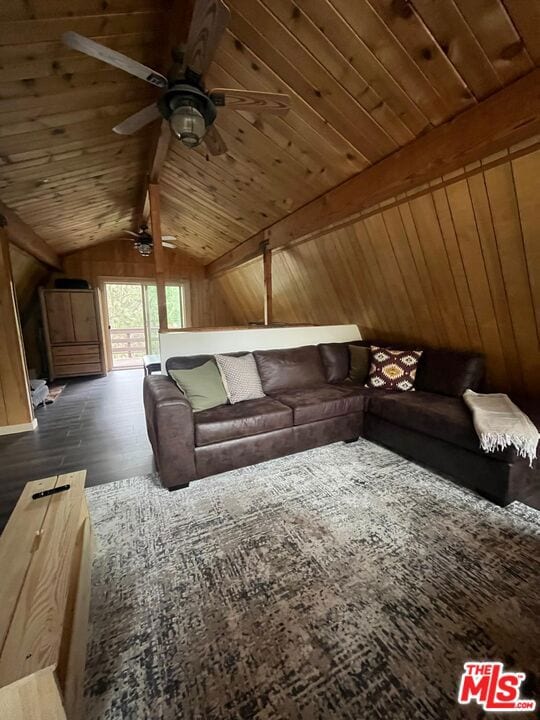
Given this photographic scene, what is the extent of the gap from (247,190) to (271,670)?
3884mm

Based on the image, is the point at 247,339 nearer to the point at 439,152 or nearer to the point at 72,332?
the point at 439,152

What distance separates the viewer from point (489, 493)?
1947 mm

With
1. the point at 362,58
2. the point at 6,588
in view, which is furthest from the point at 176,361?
the point at 362,58

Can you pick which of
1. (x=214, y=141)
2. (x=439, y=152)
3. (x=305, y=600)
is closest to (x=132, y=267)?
(x=214, y=141)

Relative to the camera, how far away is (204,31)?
1410 millimetres

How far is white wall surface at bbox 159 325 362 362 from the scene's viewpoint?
297 centimetres

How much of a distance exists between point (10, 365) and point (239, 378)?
2484 mm

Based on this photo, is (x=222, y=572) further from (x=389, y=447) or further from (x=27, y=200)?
(x=27, y=200)

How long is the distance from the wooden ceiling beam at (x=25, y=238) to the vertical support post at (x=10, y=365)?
0.87 feet

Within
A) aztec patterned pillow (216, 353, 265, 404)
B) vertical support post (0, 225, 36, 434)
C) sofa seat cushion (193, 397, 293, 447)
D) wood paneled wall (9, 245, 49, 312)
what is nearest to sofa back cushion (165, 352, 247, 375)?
aztec patterned pillow (216, 353, 265, 404)

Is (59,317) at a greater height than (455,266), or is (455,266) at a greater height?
(455,266)

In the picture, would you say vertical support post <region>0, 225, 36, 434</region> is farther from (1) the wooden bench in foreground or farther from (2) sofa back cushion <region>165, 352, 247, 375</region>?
(1) the wooden bench in foreground

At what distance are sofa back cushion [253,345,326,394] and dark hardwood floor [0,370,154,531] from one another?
1310mm

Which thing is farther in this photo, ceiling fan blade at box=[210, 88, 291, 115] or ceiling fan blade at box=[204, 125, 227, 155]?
ceiling fan blade at box=[204, 125, 227, 155]
